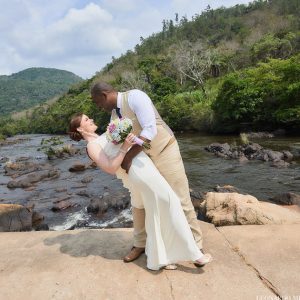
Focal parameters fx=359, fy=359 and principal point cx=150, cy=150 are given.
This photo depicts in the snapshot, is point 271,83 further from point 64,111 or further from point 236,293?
point 64,111

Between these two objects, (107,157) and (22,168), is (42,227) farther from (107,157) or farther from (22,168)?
(22,168)

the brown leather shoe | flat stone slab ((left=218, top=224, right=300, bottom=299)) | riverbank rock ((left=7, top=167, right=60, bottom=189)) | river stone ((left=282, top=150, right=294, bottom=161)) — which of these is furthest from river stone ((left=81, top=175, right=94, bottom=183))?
the brown leather shoe

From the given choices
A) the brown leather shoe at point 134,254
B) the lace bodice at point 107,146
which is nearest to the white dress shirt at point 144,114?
the lace bodice at point 107,146

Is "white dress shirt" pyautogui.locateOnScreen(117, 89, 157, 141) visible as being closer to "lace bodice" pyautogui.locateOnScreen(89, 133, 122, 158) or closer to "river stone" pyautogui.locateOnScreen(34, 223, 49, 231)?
"lace bodice" pyautogui.locateOnScreen(89, 133, 122, 158)

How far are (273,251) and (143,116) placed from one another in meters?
2.05

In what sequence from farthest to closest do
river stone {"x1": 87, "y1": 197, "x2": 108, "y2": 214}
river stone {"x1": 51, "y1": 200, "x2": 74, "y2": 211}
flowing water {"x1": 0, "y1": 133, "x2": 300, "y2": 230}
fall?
river stone {"x1": 51, "y1": 200, "x2": 74, "y2": 211}, river stone {"x1": 87, "y1": 197, "x2": 108, "y2": 214}, flowing water {"x1": 0, "y1": 133, "x2": 300, "y2": 230}

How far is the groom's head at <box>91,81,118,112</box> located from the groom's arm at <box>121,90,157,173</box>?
0.59 ft

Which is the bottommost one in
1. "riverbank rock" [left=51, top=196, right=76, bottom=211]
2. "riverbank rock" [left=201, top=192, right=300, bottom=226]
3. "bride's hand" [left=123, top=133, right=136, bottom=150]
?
"riverbank rock" [left=51, top=196, right=76, bottom=211]

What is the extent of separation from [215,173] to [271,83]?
1473 centimetres

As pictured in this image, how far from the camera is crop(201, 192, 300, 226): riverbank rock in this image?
509 centimetres

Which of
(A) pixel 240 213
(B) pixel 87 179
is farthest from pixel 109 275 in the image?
(B) pixel 87 179

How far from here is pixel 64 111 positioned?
6956 centimetres

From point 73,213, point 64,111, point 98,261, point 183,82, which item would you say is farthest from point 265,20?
point 98,261

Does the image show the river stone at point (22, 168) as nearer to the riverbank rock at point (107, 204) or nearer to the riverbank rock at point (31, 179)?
the riverbank rock at point (31, 179)
